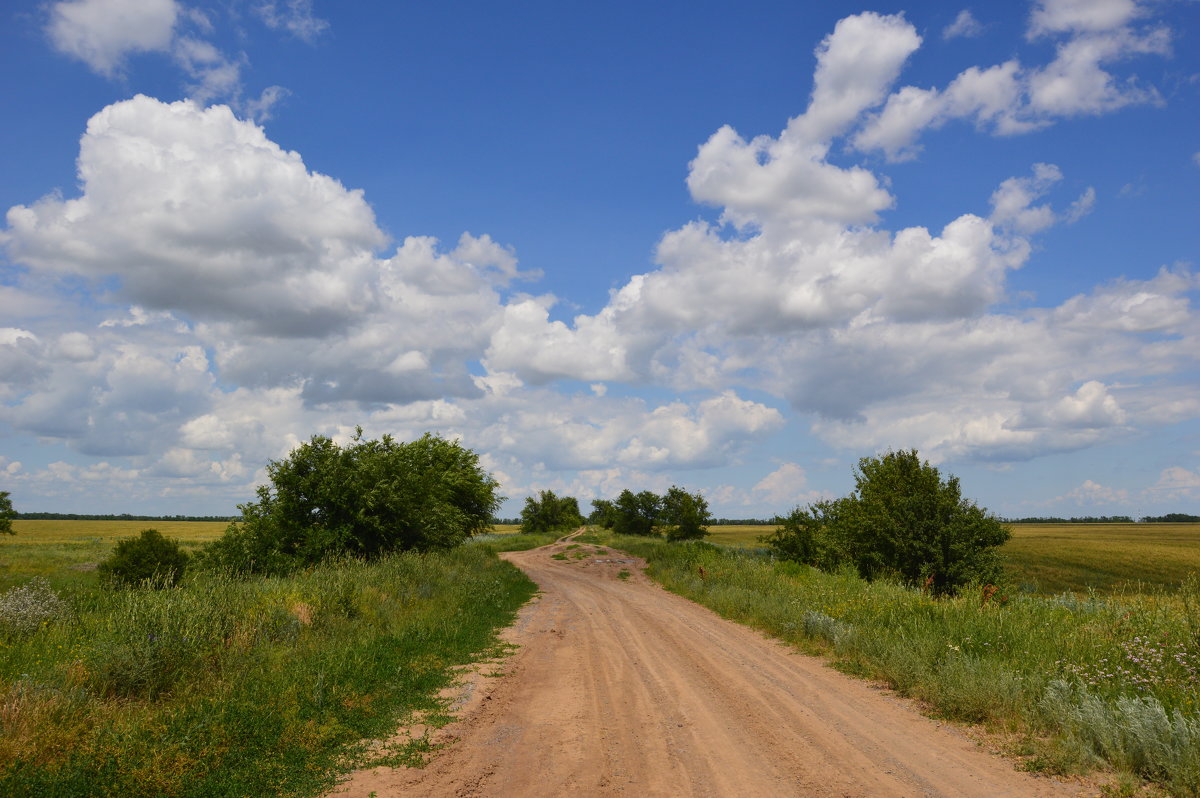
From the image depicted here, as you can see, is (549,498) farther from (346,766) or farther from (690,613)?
(346,766)

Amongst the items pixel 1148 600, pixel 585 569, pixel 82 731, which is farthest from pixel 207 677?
pixel 585 569

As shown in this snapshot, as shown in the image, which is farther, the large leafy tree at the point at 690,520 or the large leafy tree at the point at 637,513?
the large leafy tree at the point at 637,513

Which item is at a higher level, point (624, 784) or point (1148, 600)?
point (1148, 600)

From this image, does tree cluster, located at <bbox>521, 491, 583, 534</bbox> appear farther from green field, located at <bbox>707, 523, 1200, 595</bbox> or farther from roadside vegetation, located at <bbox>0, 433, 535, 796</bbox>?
roadside vegetation, located at <bbox>0, 433, 535, 796</bbox>

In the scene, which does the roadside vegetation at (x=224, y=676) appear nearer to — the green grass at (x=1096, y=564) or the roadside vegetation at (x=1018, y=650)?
the roadside vegetation at (x=1018, y=650)

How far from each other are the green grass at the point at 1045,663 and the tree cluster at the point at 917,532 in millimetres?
6668

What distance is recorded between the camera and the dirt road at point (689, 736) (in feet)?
21.3

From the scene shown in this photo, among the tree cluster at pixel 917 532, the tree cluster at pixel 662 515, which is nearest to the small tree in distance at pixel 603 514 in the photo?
the tree cluster at pixel 662 515

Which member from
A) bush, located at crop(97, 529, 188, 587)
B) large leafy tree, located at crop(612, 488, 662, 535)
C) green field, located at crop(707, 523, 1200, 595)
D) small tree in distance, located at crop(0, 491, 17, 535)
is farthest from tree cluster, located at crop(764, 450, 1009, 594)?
small tree in distance, located at crop(0, 491, 17, 535)

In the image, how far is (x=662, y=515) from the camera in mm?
72438

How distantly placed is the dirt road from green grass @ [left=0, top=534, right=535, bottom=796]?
1118mm

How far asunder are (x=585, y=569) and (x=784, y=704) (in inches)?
1124

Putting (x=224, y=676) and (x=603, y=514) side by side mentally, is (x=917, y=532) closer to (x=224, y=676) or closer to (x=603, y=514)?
(x=224, y=676)

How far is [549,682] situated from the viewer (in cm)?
1088
